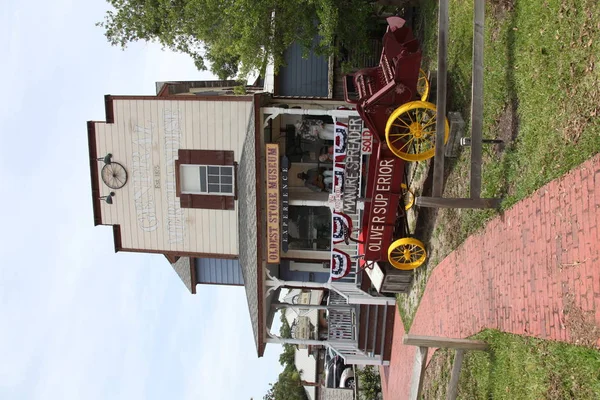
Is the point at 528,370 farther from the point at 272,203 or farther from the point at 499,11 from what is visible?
the point at 272,203

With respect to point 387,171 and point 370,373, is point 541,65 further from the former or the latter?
point 370,373

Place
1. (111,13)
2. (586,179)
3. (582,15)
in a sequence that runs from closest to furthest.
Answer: (586,179) → (582,15) → (111,13)

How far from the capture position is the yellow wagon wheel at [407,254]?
527 inches

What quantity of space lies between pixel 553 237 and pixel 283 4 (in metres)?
11.9

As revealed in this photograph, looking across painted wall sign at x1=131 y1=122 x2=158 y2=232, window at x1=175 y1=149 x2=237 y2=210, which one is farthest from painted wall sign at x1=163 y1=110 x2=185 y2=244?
painted wall sign at x1=131 y1=122 x2=158 y2=232

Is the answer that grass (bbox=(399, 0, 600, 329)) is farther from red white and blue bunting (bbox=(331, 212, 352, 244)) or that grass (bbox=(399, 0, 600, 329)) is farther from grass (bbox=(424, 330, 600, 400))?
red white and blue bunting (bbox=(331, 212, 352, 244))

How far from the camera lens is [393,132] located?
1172 cm

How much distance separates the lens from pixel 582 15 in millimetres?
7047

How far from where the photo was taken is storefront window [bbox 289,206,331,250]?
732 inches

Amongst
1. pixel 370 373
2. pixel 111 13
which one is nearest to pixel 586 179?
pixel 111 13

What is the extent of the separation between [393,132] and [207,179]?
7.34m

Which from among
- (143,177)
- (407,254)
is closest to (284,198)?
(407,254)

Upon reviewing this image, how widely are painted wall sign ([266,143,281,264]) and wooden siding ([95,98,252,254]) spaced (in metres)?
1.55

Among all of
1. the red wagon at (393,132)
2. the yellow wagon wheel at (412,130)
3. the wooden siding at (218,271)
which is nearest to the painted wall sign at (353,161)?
the red wagon at (393,132)
